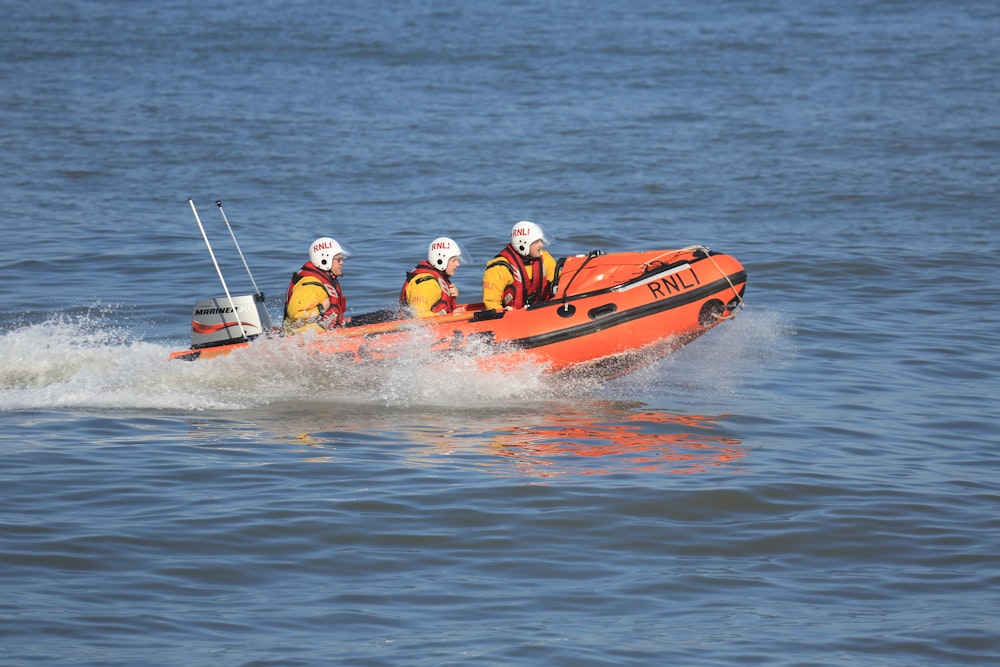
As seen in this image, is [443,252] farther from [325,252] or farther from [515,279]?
[325,252]

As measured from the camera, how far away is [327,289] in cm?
805

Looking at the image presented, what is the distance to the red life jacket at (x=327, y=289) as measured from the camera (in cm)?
803

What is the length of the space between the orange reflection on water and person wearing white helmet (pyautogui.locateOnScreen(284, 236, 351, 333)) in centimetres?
154

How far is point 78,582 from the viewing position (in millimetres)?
5090

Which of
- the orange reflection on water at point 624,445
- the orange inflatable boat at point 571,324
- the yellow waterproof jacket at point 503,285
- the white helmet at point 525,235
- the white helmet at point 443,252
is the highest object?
the white helmet at point 525,235

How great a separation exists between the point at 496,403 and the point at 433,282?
864mm

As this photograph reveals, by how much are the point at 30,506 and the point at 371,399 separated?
8.22 feet

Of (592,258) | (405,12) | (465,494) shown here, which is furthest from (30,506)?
(405,12)

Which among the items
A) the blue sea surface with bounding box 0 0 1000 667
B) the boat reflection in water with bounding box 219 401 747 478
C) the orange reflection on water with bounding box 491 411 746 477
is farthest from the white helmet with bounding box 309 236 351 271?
the orange reflection on water with bounding box 491 411 746 477

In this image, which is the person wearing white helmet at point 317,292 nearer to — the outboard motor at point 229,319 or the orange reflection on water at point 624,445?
the outboard motor at point 229,319

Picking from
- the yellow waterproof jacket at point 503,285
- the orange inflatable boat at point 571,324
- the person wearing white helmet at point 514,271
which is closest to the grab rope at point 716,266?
the orange inflatable boat at point 571,324

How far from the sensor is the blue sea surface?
496cm

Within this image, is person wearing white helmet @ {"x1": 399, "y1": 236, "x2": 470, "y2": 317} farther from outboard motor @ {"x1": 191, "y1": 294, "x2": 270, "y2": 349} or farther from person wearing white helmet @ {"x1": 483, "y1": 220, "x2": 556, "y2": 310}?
outboard motor @ {"x1": 191, "y1": 294, "x2": 270, "y2": 349}

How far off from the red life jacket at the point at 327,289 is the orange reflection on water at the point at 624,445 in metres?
1.52
